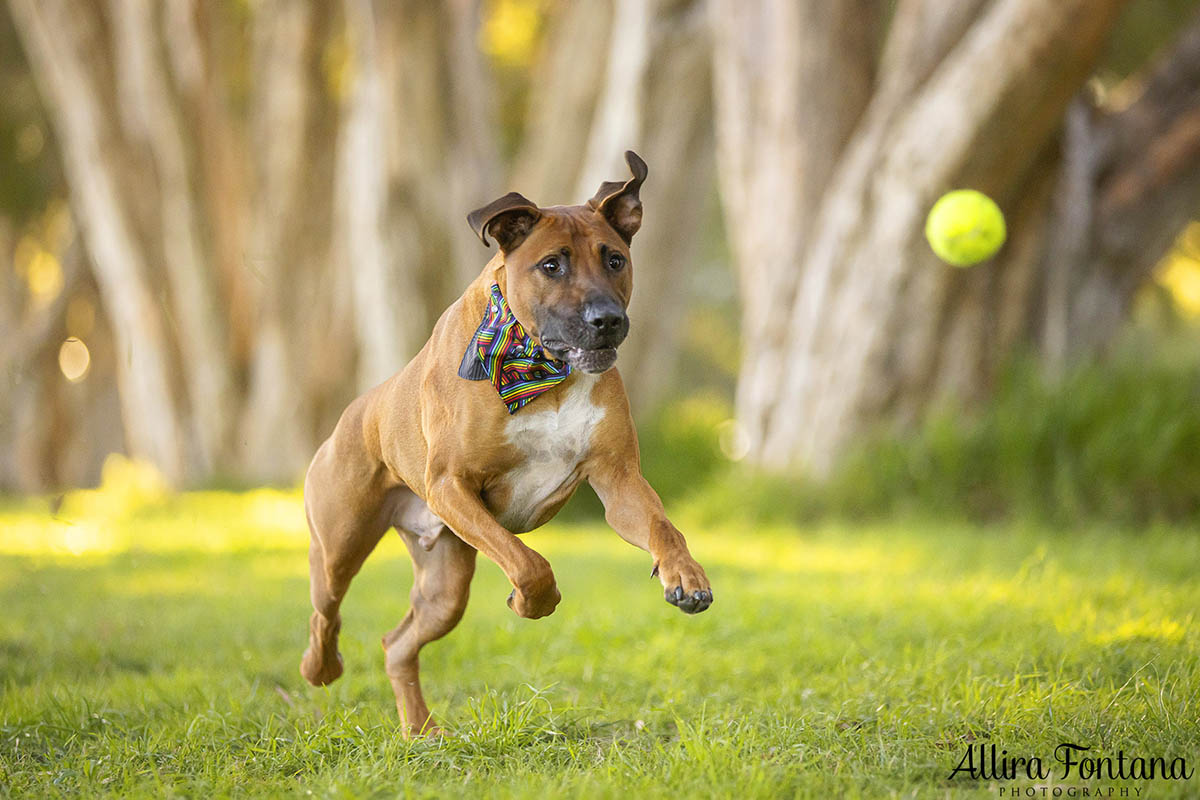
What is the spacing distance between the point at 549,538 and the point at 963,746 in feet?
23.3

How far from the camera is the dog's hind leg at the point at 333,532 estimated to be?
168 inches

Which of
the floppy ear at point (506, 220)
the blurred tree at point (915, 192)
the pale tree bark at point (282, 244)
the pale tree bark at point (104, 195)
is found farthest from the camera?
the pale tree bark at point (282, 244)

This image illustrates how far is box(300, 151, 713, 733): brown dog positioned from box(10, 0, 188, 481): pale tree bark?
42.7ft

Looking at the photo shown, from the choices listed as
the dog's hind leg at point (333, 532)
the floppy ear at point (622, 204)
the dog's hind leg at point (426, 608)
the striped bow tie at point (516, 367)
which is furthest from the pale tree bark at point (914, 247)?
the striped bow tie at point (516, 367)

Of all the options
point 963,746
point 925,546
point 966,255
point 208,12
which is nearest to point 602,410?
point 963,746

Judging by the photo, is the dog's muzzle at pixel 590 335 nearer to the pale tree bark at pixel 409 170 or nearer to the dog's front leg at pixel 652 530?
the dog's front leg at pixel 652 530

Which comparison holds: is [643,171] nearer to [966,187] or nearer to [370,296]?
[966,187]

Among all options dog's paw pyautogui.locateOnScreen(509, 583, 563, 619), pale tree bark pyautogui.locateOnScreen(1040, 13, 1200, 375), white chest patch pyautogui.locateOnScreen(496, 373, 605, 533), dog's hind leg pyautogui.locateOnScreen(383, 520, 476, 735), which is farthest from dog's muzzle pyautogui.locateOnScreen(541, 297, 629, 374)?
pale tree bark pyautogui.locateOnScreen(1040, 13, 1200, 375)

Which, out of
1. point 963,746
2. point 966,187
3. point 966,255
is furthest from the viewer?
point 966,187

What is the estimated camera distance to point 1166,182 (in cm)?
1007

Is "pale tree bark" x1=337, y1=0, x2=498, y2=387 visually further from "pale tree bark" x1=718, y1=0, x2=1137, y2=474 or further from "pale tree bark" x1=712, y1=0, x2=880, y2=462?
"pale tree bark" x1=718, y1=0, x2=1137, y2=474

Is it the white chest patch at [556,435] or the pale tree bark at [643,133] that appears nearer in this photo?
the white chest patch at [556,435]

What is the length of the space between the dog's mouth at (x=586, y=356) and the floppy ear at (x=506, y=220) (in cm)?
38

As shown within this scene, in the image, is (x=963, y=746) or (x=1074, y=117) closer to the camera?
(x=963, y=746)
